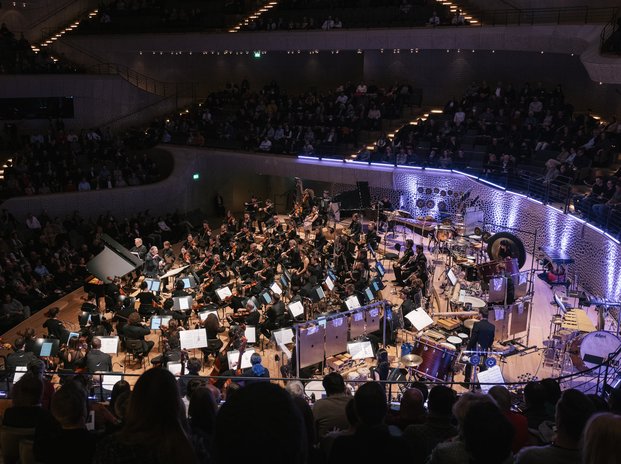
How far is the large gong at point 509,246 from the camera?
16.1 meters

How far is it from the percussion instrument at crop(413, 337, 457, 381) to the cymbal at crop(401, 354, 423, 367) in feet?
0.70

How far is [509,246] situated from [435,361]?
6.29 metres

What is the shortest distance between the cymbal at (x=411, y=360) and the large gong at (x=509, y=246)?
6.20 m

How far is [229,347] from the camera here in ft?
40.3

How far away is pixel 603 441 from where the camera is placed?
2658 millimetres

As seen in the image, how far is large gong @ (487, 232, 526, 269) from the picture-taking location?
16062 mm

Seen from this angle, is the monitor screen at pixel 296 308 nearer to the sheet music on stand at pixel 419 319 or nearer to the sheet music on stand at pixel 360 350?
the sheet music on stand at pixel 360 350

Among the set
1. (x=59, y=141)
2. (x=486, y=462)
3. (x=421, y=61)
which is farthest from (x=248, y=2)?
(x=486, y=462)

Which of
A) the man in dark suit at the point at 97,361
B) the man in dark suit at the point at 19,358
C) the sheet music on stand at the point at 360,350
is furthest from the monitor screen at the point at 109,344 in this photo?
the sheet music on stand at the point at 360,350

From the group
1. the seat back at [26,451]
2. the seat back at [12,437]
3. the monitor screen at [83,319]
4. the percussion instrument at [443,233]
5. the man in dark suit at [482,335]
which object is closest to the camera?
the seat back at [26,451]

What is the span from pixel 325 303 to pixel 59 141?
15.6m

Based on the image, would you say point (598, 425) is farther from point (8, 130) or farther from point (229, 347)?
point (8, 130)

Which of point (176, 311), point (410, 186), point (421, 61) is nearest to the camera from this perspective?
point (176, 311)

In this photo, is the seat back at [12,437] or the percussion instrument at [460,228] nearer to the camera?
the seat back at [12,437]
